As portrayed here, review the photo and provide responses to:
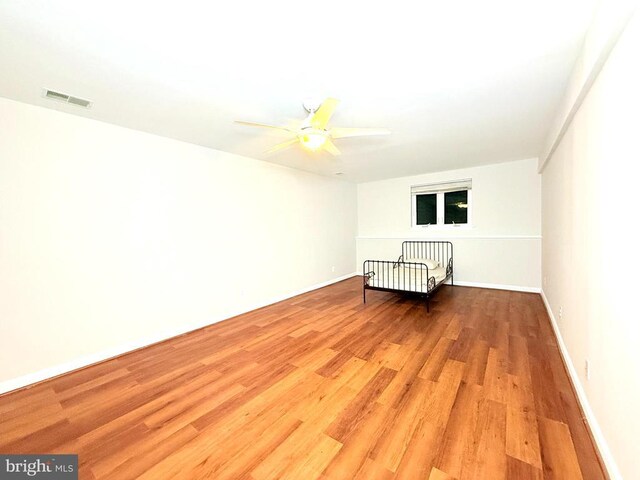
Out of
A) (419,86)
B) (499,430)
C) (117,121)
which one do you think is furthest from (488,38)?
(117,121)

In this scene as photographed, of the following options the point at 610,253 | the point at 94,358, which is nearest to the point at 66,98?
the point at 94,358

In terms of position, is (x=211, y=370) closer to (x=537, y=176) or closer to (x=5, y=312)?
(x=5, y=312)

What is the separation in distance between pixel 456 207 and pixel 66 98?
6.09 meters

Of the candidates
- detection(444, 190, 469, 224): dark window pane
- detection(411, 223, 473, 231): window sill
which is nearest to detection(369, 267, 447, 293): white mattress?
detection(411, 223, 473, 231): window sill

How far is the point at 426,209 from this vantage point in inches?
230

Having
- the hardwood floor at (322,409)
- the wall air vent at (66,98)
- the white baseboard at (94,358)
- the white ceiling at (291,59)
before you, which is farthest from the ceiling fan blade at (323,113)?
the white baseboard at (94,358)

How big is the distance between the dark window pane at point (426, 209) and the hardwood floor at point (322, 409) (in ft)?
9.93

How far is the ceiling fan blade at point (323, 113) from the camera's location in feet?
6.40

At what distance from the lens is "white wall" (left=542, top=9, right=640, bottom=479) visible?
3.68 ft

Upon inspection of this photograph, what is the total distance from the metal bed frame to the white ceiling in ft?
7.59

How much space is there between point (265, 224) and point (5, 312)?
2924mm

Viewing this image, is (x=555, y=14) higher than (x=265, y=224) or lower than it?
higher

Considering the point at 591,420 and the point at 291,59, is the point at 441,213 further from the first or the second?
the point at 291,59

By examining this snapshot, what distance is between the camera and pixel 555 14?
140 cm
